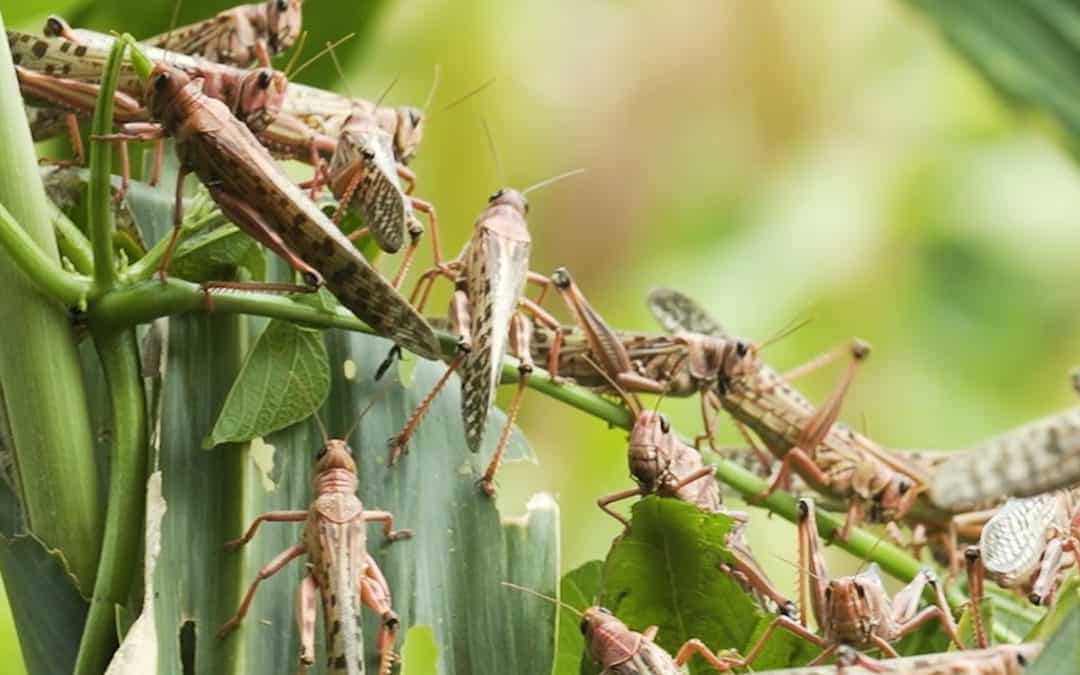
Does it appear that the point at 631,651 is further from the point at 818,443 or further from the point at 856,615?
Answer: the point at 818,443

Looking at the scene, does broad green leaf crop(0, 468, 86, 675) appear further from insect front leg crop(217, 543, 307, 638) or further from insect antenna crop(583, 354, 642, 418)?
insect antenna crop(583, 354, 642, 418)

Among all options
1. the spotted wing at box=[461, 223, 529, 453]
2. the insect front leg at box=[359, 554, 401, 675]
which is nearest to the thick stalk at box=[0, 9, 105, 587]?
the insect front leg at box=[359, 554, 401, 675]

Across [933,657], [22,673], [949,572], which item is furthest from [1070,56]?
[22,673]

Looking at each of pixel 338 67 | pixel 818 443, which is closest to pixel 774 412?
pixel 818 443

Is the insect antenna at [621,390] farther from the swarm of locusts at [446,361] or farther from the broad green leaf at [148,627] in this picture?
the broad green leaf at [148,627]

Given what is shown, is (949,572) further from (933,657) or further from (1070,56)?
(1070,56)
